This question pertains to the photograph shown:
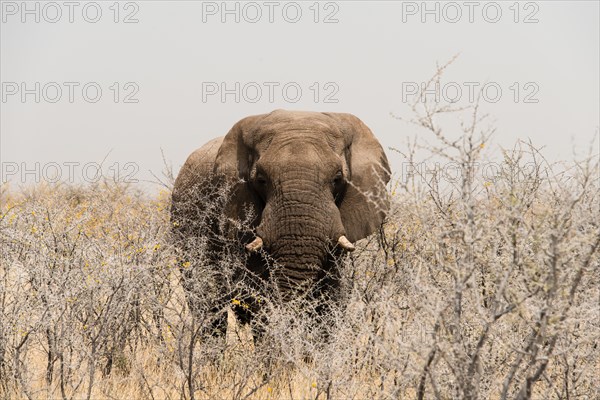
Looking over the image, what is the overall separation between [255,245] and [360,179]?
5.13ft

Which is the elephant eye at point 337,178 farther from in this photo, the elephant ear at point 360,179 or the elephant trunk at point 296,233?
the elephant trunk at point 296,233

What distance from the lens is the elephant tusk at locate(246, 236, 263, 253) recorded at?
7531 millimetres

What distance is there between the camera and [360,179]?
333 inches

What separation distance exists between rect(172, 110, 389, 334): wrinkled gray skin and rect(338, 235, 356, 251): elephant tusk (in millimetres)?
18

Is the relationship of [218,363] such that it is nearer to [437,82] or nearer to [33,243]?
[33,243]

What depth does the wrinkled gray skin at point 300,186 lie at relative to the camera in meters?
7.54

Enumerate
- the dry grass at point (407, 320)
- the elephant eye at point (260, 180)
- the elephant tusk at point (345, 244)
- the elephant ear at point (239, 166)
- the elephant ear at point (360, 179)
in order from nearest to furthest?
the dry grass at point (407, 320) < the elephant tusk at point (345, 244) < the elephant eye at point (260, 180) < the elephant ear at point (239, 166) < the elephant ear at point (360, 179)

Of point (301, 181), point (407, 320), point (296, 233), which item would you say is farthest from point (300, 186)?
point (407, 320)

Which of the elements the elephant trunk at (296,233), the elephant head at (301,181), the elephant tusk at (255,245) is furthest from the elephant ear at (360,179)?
the elephant tusk at (255,245)

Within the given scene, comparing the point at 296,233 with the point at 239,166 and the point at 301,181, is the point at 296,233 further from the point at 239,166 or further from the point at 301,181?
the point at 239,166

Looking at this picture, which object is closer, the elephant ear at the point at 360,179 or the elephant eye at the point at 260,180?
the elephant eye at the point at 260,180

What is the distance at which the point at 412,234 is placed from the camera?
8.70 m

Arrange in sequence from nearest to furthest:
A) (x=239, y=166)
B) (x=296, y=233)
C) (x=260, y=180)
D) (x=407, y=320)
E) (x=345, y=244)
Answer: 1. (x=407, y=320)
2. (x=296, y=233)
3. (x=345, y=244)
4. (x=260, y=180)
5. (x=239, y=166)

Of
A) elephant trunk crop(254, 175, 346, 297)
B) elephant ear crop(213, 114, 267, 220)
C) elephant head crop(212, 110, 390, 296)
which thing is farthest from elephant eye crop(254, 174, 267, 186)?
elephant trunk crop(254, 175, 346, 297)
